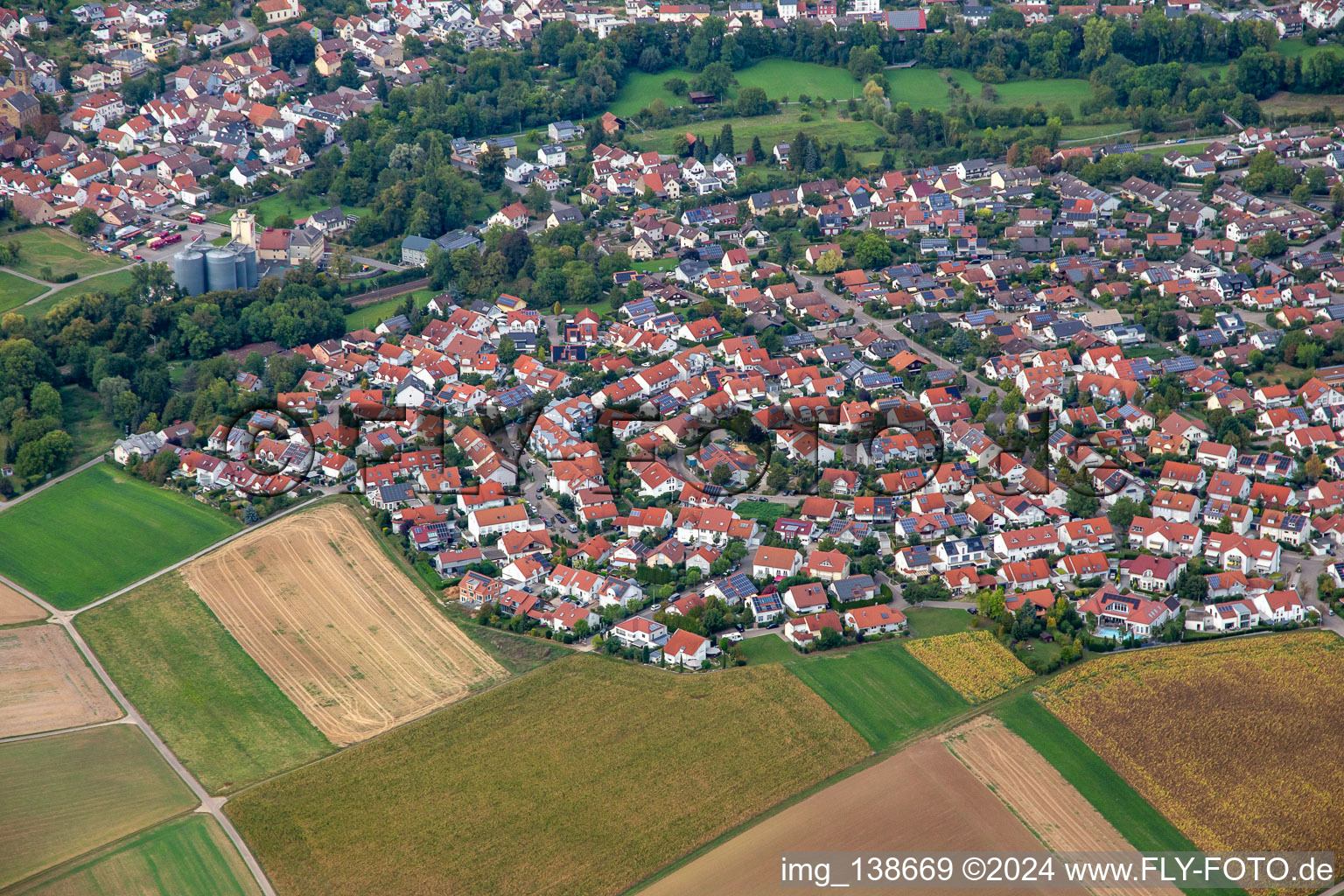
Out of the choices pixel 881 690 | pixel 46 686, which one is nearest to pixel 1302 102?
pixel 881 690

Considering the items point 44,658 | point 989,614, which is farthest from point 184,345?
point 989,614

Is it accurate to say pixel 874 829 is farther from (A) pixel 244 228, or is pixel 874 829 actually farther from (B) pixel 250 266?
(A) pixel 244 228

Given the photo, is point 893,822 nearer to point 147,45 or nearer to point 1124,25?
point 1124,25

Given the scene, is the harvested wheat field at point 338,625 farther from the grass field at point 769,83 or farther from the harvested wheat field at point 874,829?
the grass field at point 769,83

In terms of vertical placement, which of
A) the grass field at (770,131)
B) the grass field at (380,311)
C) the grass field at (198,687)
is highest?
the grass field at (770,131)

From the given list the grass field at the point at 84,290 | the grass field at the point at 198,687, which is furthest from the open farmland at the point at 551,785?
the grass field at the point at 84,290

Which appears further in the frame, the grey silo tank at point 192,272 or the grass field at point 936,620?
the grey silo tank at point 192,272

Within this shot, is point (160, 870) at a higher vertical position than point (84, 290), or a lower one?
lower

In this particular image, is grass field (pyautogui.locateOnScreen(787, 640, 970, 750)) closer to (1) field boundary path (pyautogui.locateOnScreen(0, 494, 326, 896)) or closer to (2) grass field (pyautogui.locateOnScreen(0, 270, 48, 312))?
(1) field boundary path (pyautogui.locateOnScreen(0, 494, 326, 896))
